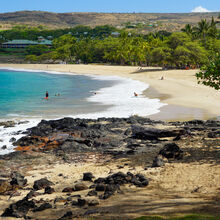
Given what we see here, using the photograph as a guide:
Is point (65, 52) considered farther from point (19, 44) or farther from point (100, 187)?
point (100, 187)

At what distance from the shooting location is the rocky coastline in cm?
881

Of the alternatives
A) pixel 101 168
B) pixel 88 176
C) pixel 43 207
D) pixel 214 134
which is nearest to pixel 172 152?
pixel 101 168

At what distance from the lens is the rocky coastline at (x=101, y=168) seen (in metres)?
8.81

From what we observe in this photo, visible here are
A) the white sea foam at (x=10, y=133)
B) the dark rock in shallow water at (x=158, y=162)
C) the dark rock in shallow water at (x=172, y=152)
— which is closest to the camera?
the dark rock in shallow water at (x=158, y=162)

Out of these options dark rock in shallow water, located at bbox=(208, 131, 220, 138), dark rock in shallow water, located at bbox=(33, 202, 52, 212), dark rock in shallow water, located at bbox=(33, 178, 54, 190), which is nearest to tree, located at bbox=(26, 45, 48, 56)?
dark rock in shallow water, located at bbox=(208, 131, 220, 138)

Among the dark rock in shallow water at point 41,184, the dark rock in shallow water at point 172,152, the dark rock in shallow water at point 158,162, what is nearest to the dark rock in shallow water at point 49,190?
the dark rock in shallow water at point 41,184

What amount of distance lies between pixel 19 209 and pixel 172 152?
19.5ft

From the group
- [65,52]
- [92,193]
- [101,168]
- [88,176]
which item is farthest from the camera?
[65,52]

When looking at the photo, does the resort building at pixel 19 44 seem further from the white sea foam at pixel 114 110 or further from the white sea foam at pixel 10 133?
the white sea foam at pixel 10 133

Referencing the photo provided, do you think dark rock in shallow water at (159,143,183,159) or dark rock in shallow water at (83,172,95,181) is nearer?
dark rock in shallow water at (83,172,95,181)

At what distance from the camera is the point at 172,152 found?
12.7 m

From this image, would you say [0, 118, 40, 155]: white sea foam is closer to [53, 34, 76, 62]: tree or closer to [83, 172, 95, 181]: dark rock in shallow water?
[83, 172, 95, 181]: dark rock in shallow water

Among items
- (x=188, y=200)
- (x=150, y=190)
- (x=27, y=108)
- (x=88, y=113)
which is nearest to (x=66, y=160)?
(x=150, y=190)

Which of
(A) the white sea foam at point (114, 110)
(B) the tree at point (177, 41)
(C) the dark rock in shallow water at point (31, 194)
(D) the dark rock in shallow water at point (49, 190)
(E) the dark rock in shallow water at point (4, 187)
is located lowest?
(A) the white sea foam at point (114, 110)
